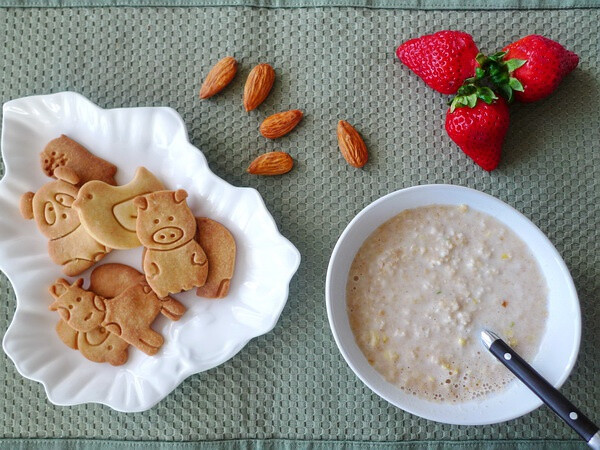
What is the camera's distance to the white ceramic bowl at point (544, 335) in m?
0.87

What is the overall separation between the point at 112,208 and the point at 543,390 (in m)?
0.73

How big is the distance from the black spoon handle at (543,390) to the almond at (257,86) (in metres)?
0.55

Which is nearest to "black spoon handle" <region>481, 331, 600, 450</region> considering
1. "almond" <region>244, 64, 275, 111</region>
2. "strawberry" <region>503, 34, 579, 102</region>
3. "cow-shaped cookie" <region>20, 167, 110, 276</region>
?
"strawberry" <region>503, 34, 579, 102</region>

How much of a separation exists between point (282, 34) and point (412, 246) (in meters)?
0.45

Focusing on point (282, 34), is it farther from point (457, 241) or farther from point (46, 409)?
point (46, 409)

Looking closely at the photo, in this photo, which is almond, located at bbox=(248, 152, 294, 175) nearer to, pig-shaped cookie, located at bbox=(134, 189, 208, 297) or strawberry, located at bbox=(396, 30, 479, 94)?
pig-shaped cookie, located at bbox=(134, 189, 208, 297)

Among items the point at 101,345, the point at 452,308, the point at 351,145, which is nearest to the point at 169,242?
the point at 101,345

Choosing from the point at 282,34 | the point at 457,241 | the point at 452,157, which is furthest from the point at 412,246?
the point at 282,34

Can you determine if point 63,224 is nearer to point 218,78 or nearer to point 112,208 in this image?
point 112,208

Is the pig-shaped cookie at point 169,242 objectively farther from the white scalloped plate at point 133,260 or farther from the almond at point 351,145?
the almond at point 351,145

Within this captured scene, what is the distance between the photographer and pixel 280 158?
0.99 meters

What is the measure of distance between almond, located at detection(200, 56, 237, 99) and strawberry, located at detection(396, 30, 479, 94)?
0.31 meters

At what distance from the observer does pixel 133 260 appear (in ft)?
3.26

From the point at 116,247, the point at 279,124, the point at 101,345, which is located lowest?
the point at 101,345
